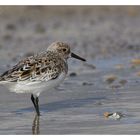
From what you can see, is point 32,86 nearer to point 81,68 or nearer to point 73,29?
point 81,68

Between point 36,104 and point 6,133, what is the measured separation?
5.28 feet

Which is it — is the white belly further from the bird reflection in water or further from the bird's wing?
the bird reflection in water

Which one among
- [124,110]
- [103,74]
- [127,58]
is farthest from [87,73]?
[124,110]

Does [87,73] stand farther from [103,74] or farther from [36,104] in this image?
[36,104]

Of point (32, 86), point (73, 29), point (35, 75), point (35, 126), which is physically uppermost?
point (73, 29)

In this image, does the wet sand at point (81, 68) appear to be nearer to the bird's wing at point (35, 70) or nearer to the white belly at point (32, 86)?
the white belly at point (32, 86)

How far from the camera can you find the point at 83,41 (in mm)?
19656

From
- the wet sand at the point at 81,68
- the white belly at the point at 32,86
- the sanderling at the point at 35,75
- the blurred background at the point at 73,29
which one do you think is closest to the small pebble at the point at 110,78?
the wet sand at the point at 81,68

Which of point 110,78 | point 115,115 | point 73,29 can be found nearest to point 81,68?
point 110,78

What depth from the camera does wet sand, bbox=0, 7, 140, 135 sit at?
988cm

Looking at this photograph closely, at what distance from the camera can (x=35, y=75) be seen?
10695 millimetres

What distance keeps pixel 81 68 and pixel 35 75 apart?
4.71 metres

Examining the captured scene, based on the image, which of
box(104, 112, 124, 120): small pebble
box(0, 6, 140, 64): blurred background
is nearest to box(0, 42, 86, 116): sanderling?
box(104, 112, 124, 120): small pebble

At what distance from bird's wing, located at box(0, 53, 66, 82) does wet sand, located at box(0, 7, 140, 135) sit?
1.83ft
